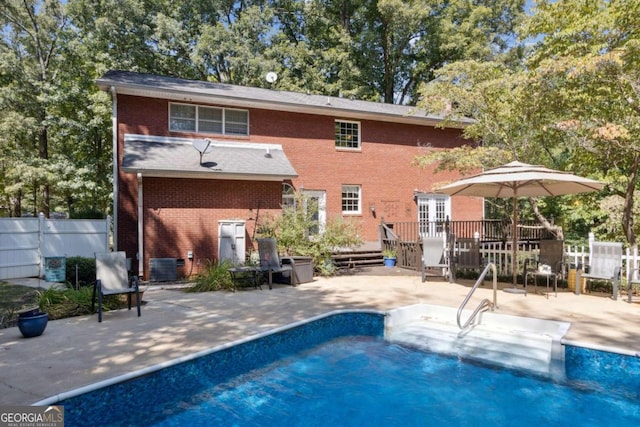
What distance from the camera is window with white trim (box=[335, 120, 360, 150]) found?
1684cm

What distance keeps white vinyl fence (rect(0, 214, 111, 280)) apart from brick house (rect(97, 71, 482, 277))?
71 centimetres

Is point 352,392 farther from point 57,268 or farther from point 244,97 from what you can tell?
point 244,97

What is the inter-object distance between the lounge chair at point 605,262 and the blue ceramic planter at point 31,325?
10218mm

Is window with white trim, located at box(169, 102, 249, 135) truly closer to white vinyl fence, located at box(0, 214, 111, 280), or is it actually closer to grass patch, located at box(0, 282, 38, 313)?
white vinyl fence, located at box(0, 214, 111, 280)

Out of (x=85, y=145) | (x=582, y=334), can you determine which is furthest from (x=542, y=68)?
(x=85, y=145)

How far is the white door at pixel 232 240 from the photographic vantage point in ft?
41.5

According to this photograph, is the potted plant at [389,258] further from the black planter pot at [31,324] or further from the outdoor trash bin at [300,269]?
the black planter pot at [31,324]

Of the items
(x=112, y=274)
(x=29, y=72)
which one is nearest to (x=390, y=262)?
(x=112, y=274)

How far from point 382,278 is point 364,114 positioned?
770 cm

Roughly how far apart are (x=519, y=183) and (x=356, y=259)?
601 centimetres

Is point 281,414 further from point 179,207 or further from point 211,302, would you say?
point 179,207

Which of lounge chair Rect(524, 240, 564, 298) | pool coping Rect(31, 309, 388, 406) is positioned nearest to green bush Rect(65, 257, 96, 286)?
pool coping Rect(31, 309, 388, 406)

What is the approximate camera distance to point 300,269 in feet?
34.9

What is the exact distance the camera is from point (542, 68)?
9453 mm
